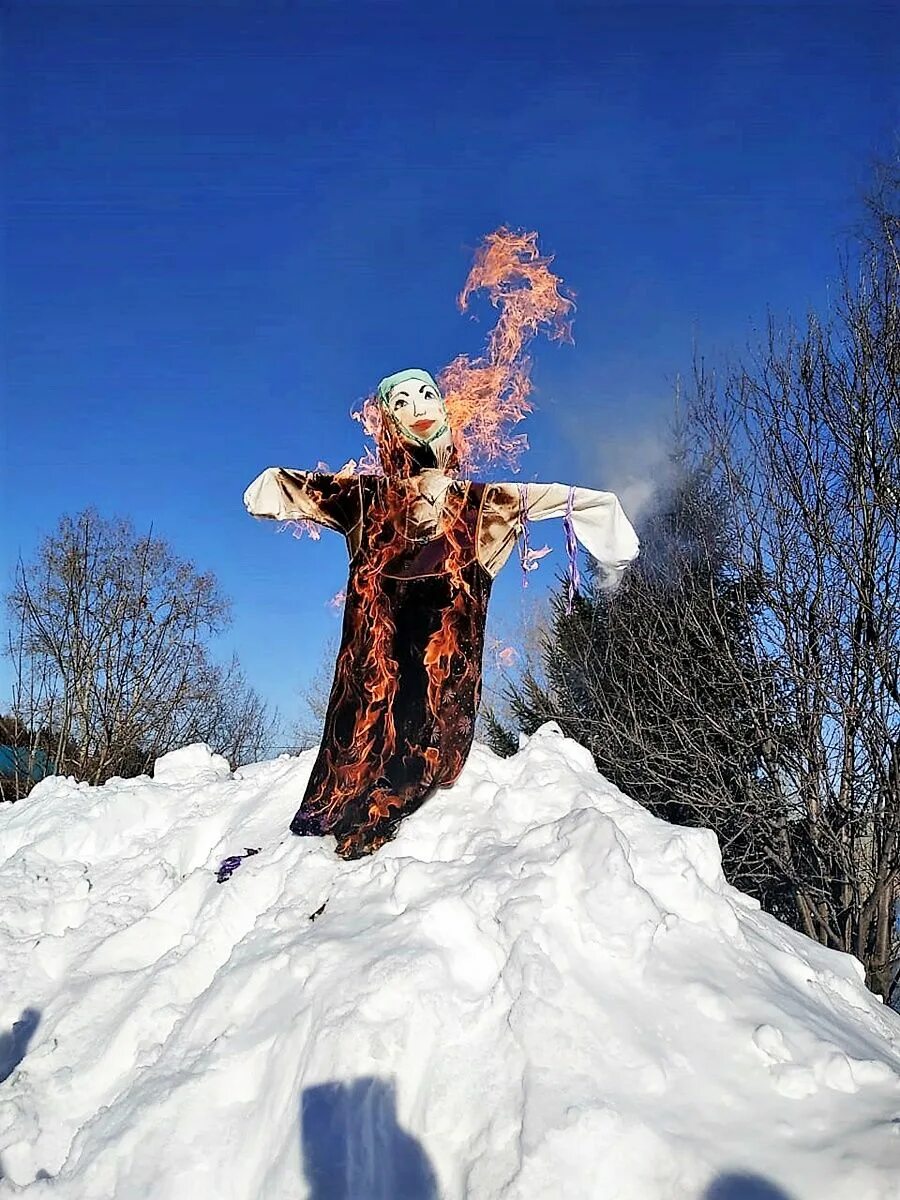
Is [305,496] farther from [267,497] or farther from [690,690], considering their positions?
[690,690]

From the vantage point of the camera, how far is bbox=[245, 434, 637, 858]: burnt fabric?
3.68 m

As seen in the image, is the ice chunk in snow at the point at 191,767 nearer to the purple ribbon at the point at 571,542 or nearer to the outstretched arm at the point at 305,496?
the outstretched arm at the point at 305,496

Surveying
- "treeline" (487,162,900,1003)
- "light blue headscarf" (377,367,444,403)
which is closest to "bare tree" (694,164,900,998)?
"treeline" (487,162,900,1003)

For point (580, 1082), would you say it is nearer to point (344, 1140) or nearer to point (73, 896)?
point (344, 1140)

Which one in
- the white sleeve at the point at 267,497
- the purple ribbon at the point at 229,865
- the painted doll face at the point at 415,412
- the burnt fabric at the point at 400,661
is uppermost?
the painted doll face at the point at 415,412

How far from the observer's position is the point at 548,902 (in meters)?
2.59

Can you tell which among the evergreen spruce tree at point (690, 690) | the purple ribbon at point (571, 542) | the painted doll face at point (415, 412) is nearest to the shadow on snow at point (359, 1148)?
the purple ribbon at point (571, 542)

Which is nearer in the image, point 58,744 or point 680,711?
point 680,711

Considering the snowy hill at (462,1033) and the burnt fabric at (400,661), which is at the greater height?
the burnt fabric at (400,661)

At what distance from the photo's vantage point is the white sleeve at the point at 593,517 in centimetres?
384

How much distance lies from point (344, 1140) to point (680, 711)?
6.54 m

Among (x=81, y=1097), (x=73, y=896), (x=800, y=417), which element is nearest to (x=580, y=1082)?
(x=81, y=1097)

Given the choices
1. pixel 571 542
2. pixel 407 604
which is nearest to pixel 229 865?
pixel 407 604

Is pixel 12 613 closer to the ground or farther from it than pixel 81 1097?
farther from it
